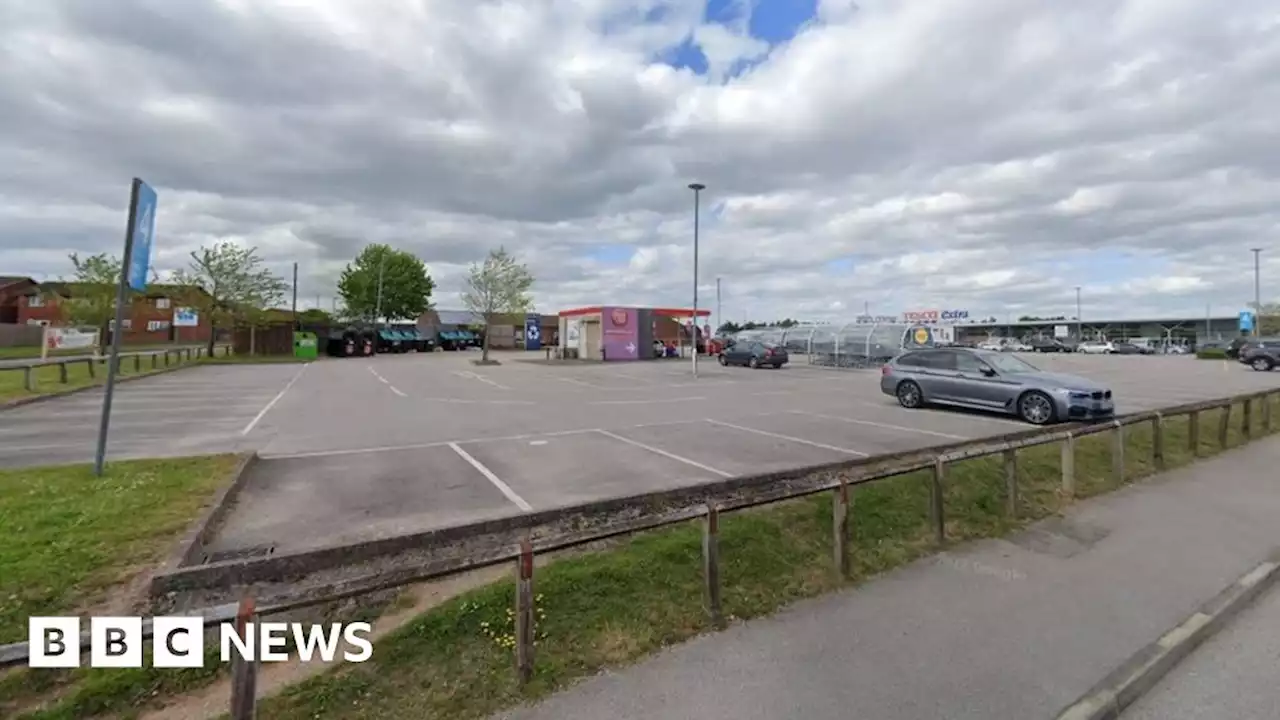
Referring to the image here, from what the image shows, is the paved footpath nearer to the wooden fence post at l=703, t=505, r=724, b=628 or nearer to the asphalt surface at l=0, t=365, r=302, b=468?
the wooden fence post at l=703, t=505, r=724, b=628

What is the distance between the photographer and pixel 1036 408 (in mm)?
12070

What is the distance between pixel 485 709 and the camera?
2.95m

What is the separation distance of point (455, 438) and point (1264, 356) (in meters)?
43.0

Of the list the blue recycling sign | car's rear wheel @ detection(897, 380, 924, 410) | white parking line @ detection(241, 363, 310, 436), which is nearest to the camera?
white parking line @ detection(241, 363, 310, 436)

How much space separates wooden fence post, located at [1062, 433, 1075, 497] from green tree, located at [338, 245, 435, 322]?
68.6 meters

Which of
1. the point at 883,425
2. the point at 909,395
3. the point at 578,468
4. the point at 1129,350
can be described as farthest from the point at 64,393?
the point at 1129,350

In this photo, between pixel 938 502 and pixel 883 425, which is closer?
pixel 938 502

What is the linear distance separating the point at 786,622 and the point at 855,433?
7.28 meters

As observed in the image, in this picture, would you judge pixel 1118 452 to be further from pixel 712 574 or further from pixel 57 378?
pixel 57 378

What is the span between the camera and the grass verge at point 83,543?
115 inches

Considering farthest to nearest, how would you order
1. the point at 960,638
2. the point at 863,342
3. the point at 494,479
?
the point at 863,342 → the point at 494,479 → the point at 960,638

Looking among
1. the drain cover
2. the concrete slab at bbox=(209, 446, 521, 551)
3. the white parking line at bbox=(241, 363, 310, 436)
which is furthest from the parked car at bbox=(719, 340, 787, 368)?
the drain cover

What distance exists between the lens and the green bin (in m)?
40.8

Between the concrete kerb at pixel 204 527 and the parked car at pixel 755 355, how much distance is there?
2733 cm
